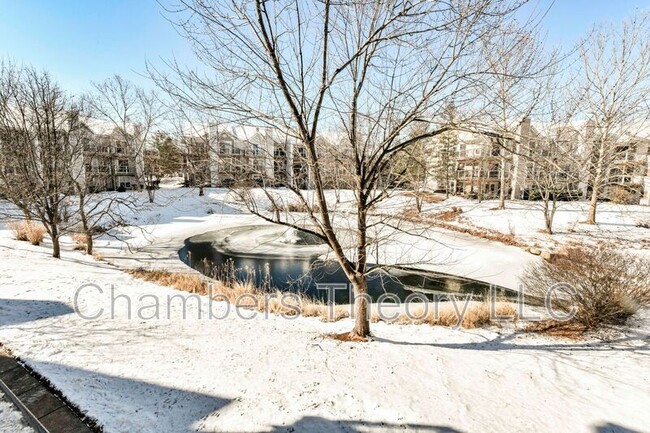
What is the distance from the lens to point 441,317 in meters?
6.32

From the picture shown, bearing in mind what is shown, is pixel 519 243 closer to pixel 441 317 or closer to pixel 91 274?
pixel 441 317

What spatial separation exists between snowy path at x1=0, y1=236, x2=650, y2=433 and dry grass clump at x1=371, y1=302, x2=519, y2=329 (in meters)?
0.67

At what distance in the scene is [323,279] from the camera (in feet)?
33.3

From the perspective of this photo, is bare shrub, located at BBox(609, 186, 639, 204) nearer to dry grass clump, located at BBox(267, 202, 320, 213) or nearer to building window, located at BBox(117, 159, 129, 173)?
dry grass clump, located at BBox(267, 202, 320, 213)

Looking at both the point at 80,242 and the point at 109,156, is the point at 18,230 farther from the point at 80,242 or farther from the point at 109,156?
the point at 109,156

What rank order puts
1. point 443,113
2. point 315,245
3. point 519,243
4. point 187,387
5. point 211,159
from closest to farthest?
point 187,387, point 443,113, point 211,159, point 519,243, point 315,245

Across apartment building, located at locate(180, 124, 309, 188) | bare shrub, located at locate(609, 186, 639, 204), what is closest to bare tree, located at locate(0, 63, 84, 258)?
apartment building, located at locate(180, 124, 309, 188)

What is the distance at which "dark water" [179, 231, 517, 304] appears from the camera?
29.7 feet

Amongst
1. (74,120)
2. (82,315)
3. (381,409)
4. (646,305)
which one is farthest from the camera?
(74,120)

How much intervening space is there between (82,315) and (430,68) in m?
6.45

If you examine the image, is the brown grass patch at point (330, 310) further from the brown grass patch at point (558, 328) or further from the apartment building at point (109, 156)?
the apartment building at point (109, 156)

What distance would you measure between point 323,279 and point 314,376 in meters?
6.62

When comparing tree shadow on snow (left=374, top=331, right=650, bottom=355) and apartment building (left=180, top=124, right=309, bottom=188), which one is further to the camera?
tree shadow on snow (left=374, top=331, right=650, bottom=355)

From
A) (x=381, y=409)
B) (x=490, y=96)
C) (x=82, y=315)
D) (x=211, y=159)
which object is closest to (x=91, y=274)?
(x=82, y=315)
